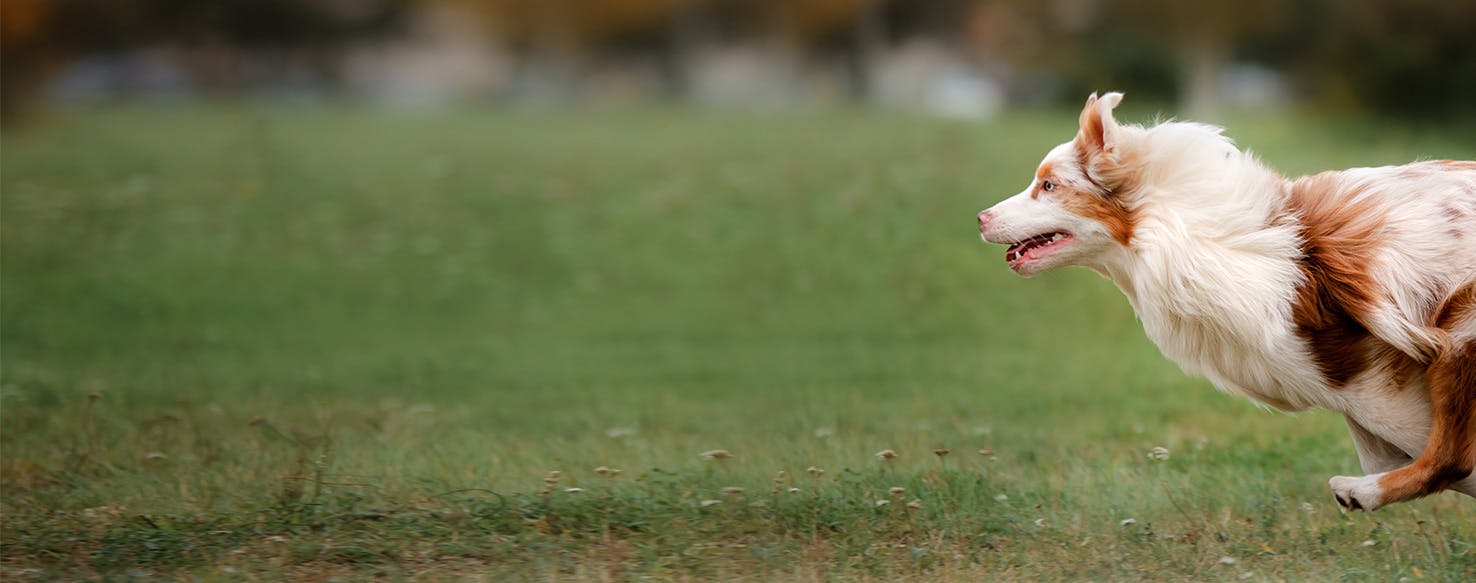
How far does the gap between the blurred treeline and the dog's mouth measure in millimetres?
31696

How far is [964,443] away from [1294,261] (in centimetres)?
357

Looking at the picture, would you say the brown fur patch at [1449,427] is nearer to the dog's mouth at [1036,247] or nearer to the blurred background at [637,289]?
the blurred background at [637,289]

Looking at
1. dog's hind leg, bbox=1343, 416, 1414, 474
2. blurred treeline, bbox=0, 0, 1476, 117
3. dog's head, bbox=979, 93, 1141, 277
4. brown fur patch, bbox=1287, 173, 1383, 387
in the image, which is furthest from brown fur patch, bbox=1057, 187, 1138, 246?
blurred treeline, bbox=0, 0, 1476, 117

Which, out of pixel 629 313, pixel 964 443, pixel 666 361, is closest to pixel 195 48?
pixel 629 313

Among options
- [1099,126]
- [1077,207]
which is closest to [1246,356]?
[1077,207]

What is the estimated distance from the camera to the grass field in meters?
7.12

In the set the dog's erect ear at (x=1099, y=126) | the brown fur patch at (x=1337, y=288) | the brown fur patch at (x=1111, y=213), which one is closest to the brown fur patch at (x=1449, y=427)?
the brown fur patch at (x=1337, y=288)

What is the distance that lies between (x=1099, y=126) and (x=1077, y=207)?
1.24 feet

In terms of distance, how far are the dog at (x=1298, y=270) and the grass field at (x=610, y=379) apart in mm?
749

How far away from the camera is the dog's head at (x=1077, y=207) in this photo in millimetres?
6754

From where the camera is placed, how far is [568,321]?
58.2 ft

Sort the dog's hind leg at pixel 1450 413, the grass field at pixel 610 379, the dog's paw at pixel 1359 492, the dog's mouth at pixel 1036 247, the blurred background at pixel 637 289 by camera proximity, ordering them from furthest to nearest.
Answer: the blurred background at pixel 637 289
the grass field at pixel 610 379
the dog's mouth at pixel 1036 247
the dog's paw at pixel 1359 492
the dog's hind leg at pixel 1450 413

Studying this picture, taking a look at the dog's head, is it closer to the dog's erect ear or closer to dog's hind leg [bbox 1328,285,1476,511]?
the dog's erect ear

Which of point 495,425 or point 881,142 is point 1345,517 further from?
point 881,142
